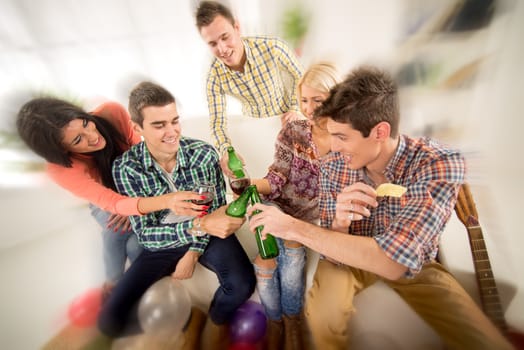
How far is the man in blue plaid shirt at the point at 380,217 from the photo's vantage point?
80 centimetres

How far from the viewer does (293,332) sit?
3.68 feet

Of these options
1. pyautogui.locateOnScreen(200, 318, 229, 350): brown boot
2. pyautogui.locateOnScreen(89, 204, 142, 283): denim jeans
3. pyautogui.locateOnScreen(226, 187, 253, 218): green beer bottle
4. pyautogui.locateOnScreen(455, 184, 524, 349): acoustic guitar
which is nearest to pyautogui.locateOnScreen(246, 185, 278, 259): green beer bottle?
pyautogui.locateOnScreen(226, 187, 253, 218): green beer bottle

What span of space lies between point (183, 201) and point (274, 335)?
60 cm

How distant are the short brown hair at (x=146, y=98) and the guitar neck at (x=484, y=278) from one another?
0.99 metres

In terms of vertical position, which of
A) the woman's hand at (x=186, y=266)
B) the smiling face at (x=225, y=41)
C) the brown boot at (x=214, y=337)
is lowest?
the brown boot at (x=214, y=337)

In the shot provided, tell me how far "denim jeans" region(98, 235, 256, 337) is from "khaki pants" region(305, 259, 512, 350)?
0.81ft

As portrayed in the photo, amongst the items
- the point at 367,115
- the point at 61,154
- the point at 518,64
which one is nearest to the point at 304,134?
the point at 367,115

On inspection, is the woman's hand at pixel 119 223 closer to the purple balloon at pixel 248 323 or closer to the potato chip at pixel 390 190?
the purple balloon at pixel 248 323

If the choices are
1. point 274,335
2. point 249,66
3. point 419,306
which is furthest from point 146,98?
point 419,306

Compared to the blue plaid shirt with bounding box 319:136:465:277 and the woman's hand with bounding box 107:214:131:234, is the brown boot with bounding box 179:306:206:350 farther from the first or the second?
the blue plaid shirt with bounding box 319:136:465:277

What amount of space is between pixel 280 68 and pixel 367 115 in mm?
298

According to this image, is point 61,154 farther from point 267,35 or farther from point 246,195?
point 267,35

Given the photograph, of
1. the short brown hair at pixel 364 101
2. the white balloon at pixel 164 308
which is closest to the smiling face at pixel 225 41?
the short brown hair at pixel 364 101

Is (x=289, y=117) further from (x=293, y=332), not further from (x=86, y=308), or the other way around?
(x=86, y=308)
